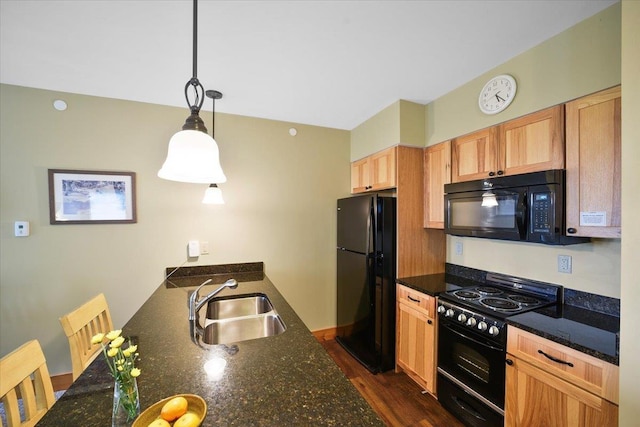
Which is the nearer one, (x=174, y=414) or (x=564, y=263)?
(x=174, y=414)

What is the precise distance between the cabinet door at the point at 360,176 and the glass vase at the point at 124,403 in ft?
7.91

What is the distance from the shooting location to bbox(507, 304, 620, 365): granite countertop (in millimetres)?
1153

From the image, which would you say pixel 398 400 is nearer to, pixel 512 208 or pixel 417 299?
pixel 417 299

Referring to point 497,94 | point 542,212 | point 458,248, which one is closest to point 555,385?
point 542,212

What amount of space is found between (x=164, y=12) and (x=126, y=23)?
264 mm

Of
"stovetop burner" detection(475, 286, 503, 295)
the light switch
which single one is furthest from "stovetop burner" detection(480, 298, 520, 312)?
the light switch

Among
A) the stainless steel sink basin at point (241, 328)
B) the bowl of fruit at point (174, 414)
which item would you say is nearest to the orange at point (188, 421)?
the bowl of fruit at point (174, 414)

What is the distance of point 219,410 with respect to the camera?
77 cm

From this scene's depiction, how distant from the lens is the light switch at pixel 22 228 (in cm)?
198

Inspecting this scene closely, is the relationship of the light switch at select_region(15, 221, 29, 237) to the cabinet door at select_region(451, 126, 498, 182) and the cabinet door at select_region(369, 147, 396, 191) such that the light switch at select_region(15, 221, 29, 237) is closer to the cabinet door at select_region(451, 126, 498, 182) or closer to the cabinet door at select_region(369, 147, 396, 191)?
the cabinet door at select_region(369, 147, 396, 191)

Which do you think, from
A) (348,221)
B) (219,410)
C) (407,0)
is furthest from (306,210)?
(219,410)

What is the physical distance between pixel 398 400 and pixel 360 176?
2053mm

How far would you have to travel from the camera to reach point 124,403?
26.8 inches

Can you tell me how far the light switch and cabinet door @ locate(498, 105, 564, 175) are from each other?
3516mm
